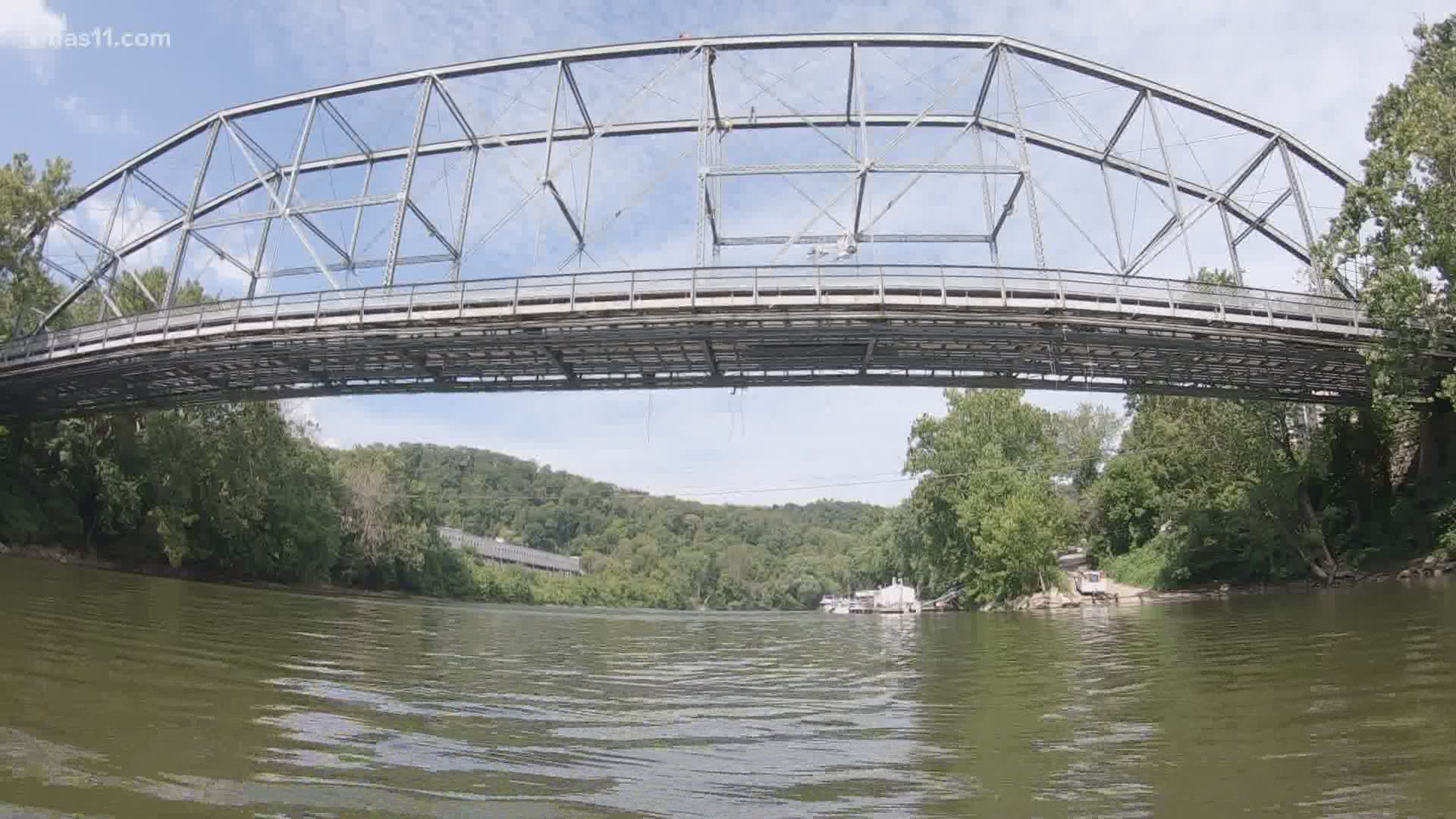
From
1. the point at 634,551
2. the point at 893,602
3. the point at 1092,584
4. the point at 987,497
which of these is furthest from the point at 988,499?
the point at 634,551

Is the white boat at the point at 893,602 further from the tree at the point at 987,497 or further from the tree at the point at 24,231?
the tree at the point at 24,231

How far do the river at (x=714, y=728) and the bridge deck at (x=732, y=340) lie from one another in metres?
13.9

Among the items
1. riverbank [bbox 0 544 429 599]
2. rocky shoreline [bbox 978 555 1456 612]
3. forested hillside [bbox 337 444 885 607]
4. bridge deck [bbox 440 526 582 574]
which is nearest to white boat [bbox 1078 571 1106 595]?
rocky shoreline [bbox 978 555 1456 612]

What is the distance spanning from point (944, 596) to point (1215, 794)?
59184mm

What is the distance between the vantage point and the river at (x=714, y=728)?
4770 millimetres

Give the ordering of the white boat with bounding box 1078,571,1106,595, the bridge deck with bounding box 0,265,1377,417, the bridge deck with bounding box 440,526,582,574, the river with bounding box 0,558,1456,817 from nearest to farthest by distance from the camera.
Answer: the river with bounding box 0,558,1456,817, the bridge deck with bounding box 0,265,1377,417, the white boat with bounding box 1078,571,1106,595, the bridge deck with bounding box 440,526,582,574

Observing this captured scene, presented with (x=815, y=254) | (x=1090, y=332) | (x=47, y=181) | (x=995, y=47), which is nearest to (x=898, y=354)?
(x=815, y=254)

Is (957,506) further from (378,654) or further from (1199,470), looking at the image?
(378,654)

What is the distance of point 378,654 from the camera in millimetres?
13859

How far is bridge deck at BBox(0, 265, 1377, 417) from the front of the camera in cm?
2727

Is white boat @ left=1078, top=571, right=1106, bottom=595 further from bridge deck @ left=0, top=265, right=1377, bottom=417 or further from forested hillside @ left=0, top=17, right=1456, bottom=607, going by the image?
bridge deck @ left=0, top=265, right=1377, bottom=417

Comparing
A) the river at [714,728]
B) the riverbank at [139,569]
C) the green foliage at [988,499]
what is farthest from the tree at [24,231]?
the green foliage at [988,499]

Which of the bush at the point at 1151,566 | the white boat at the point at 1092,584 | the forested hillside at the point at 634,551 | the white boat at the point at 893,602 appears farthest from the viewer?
the forested hillside at the point at 634,551

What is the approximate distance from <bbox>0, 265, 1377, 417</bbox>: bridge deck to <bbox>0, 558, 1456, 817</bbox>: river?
13.9 m
